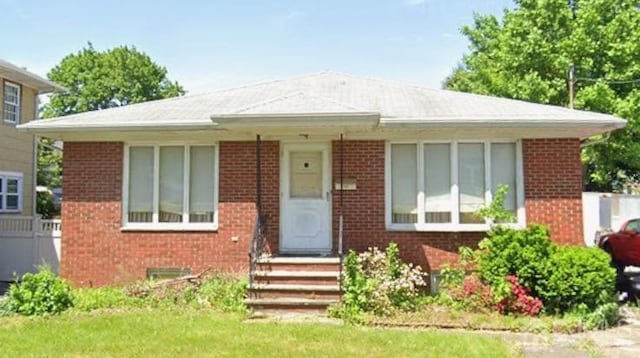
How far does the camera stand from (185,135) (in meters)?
11.3

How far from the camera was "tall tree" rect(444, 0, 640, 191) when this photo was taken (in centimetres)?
2216

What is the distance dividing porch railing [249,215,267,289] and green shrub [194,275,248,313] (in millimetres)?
315

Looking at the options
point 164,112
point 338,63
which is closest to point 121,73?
point 338,63

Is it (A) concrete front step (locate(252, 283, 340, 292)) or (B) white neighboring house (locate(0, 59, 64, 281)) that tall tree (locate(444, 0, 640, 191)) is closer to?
(A) concrete front step (locate(252, 283, 340, 292))

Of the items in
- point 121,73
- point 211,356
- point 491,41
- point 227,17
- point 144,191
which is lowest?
point 211,356

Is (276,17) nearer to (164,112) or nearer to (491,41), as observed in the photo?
(164,112)

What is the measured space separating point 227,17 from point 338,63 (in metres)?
6.38


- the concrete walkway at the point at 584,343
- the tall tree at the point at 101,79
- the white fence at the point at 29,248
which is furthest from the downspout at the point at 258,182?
the tall tree at the point at 101,79

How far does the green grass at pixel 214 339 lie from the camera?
7.03m

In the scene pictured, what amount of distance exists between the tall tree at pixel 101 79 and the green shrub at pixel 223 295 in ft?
128

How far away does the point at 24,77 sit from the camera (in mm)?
18516

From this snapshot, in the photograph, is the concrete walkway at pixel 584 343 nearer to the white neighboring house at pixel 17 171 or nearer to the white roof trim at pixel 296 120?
the white roof trim at pixel 296 120

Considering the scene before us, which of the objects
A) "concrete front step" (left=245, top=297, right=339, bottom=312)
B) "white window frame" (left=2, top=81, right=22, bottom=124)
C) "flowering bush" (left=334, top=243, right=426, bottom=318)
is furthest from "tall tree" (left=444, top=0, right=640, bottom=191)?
"white window frame" (left=2, top=81, right=22, bottom=124)

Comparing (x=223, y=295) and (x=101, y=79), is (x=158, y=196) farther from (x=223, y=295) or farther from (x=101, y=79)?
(x=101, y=79)
